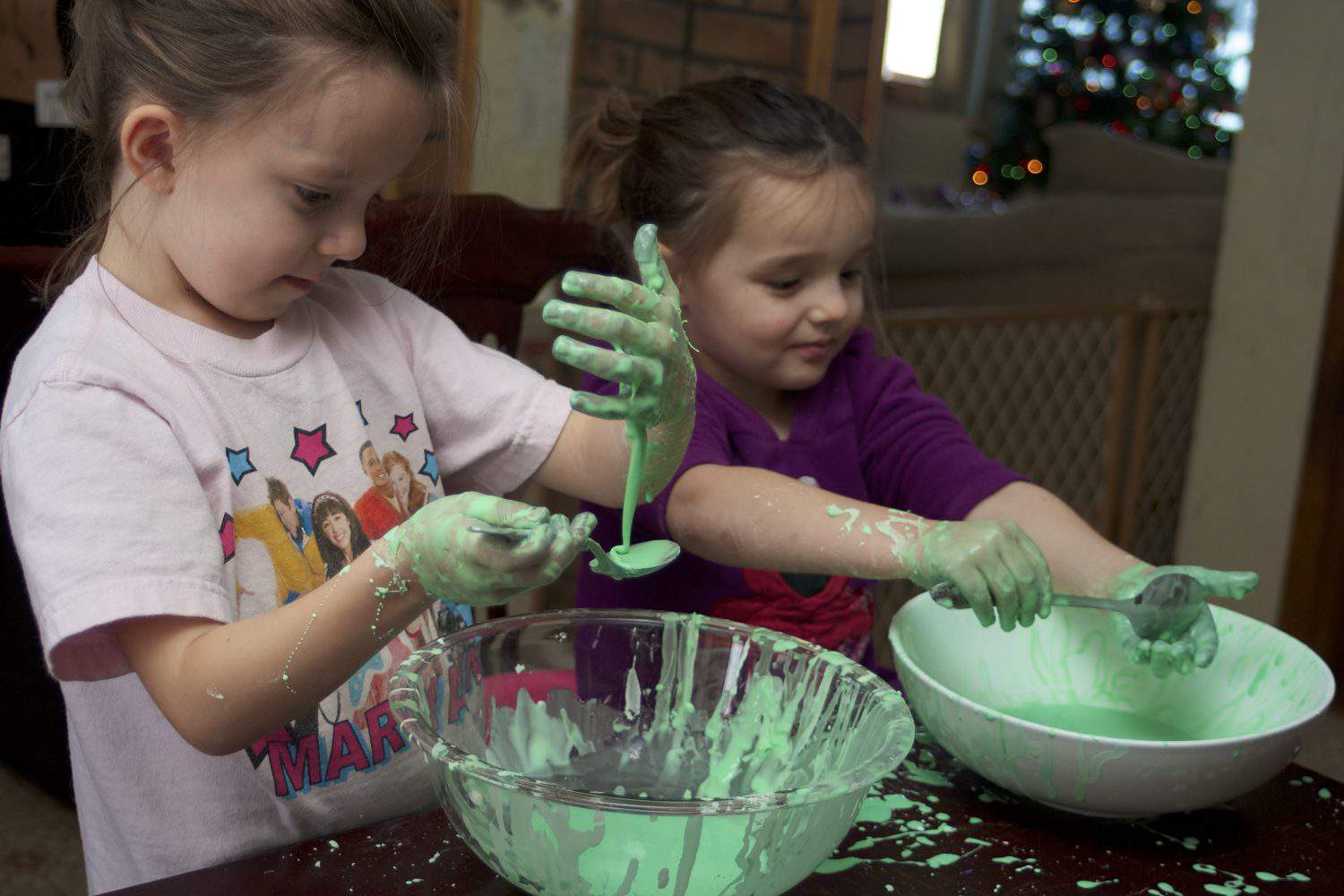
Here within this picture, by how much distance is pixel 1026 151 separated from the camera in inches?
218

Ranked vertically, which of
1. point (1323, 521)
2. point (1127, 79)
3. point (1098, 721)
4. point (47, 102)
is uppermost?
point (1127, 79)

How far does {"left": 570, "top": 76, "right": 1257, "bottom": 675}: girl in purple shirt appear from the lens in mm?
1082

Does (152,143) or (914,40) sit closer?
(152,143)

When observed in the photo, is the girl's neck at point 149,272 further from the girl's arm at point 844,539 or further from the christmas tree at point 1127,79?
the christmas tree at point 1127,79

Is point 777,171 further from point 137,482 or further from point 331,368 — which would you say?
point 137,482

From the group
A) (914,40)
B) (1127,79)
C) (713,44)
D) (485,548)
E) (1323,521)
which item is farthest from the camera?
(914,40)

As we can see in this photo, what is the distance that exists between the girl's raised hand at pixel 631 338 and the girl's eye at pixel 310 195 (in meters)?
0.23

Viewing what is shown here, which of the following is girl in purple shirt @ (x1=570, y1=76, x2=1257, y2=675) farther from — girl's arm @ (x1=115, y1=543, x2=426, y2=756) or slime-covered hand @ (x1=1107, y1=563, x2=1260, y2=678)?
girl's arm @ (x1=115, y1=543, x2=426, y2=756)

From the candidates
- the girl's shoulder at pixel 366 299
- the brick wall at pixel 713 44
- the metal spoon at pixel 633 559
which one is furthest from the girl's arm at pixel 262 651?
the brick wall at pixel 713 44

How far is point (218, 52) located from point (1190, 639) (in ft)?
2.76

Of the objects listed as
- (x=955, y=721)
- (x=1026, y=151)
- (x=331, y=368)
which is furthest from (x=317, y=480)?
(x=1026, y=151)

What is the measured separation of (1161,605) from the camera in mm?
937

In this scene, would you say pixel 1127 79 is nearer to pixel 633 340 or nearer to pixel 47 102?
pixel 47 102

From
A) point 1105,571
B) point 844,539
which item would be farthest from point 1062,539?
point 844,539
